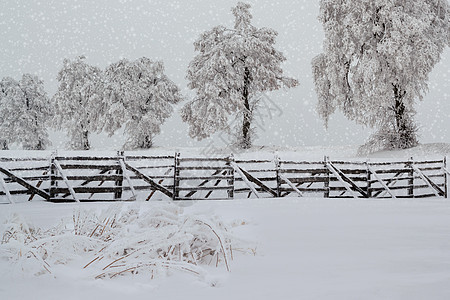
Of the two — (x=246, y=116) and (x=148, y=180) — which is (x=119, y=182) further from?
(x=246, y=116)

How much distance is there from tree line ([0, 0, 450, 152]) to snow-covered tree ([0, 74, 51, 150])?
0.32ft

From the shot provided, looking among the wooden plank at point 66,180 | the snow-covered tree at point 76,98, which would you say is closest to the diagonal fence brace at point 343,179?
the wooden plank at point 66,180

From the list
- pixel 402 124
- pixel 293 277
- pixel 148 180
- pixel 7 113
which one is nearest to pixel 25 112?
pixel 7 113

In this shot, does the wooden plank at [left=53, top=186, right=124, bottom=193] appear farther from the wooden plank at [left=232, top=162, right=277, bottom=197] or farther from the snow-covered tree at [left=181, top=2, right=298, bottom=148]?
the snow-covered tree at [left=181, top=2, right=298, bottom=148]

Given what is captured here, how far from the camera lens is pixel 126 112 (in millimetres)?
32219

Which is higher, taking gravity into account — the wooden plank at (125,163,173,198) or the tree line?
the tree line

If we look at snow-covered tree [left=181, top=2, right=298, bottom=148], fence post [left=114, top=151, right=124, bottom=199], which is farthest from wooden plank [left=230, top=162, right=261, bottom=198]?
snow-covered tree [left=181, top=2, right=298, bottom=148]

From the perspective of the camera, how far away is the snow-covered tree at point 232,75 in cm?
2647

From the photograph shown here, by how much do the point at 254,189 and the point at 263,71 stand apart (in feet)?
57.6

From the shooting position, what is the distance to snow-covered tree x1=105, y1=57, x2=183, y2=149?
32438mm

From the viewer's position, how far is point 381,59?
2056 cm

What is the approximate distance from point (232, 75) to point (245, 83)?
6.19 feet

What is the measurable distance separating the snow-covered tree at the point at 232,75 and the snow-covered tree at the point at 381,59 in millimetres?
5390

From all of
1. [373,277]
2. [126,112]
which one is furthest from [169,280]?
[126,112]
